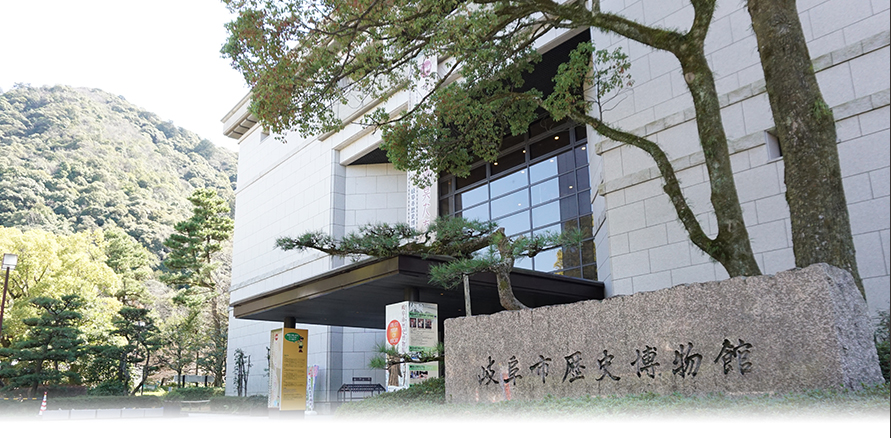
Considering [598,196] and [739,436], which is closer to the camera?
[739,436]

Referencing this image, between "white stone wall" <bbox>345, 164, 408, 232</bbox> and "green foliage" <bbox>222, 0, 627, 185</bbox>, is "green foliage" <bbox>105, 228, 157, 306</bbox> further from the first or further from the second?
"green foliage" <bbox>222, 0, 627, 185</bbox>

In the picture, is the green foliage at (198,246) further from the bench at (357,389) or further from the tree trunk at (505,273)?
the tree trunk at (505,273)

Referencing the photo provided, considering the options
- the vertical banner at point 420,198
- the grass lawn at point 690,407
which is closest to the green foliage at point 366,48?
the grass lawn at point 690,407

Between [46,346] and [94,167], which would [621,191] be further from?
[94,167]

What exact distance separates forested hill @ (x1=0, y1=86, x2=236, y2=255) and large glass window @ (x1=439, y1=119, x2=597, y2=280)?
120 ft

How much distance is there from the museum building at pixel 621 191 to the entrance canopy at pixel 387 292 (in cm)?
4

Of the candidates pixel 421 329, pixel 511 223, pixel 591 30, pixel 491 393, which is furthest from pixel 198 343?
pixel 491 393

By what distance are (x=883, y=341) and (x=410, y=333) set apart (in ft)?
24.5

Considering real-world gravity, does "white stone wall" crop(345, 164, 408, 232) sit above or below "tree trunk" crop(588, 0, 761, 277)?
above

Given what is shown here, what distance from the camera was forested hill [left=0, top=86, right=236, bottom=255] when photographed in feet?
153

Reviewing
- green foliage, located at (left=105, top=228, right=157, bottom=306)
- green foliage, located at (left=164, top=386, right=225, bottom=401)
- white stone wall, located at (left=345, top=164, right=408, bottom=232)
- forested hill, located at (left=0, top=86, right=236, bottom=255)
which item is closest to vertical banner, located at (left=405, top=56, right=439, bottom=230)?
white stone wall, located at (left=345, top=164, right=408, bottom=232)

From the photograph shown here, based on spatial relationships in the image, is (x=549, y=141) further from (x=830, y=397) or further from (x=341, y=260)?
(x=830, y=397)

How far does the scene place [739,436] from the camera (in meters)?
3.35

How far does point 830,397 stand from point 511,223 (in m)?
13.9
